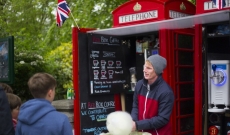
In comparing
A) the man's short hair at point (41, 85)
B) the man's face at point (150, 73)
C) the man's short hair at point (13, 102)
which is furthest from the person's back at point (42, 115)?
the man's face at point (150, 73)

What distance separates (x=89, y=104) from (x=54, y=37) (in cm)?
899

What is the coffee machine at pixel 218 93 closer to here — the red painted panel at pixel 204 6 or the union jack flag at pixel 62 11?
the red painted panel at pixel 204 6

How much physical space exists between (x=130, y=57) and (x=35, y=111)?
11.5 feet

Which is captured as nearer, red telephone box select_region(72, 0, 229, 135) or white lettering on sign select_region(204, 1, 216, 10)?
white lettering on sign select_region(204, 1, 216, 10)

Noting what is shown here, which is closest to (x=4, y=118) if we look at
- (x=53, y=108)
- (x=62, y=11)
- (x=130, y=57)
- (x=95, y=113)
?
(x=53, y=108)

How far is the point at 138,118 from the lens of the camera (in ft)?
13.9

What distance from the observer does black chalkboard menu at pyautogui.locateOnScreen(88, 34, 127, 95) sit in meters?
5.71

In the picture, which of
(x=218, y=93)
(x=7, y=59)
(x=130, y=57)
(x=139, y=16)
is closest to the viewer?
(x=218, y=93)

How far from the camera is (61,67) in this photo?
11.6 metres

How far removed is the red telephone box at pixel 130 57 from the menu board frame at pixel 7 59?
94 cm

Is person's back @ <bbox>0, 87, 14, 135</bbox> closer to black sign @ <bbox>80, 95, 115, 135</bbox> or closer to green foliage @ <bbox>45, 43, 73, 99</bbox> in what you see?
black sign @ <bbox>80, 95, 115, 135</bbox>

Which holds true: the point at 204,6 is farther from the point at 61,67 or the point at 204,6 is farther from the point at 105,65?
the point at 61,67

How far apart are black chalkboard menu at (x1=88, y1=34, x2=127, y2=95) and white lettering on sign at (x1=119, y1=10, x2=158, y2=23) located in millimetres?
346

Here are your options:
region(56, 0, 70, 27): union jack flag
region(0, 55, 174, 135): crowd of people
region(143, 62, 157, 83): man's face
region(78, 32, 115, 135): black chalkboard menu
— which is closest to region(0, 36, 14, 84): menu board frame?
region(56, 0, 70, 27): union jack flag
